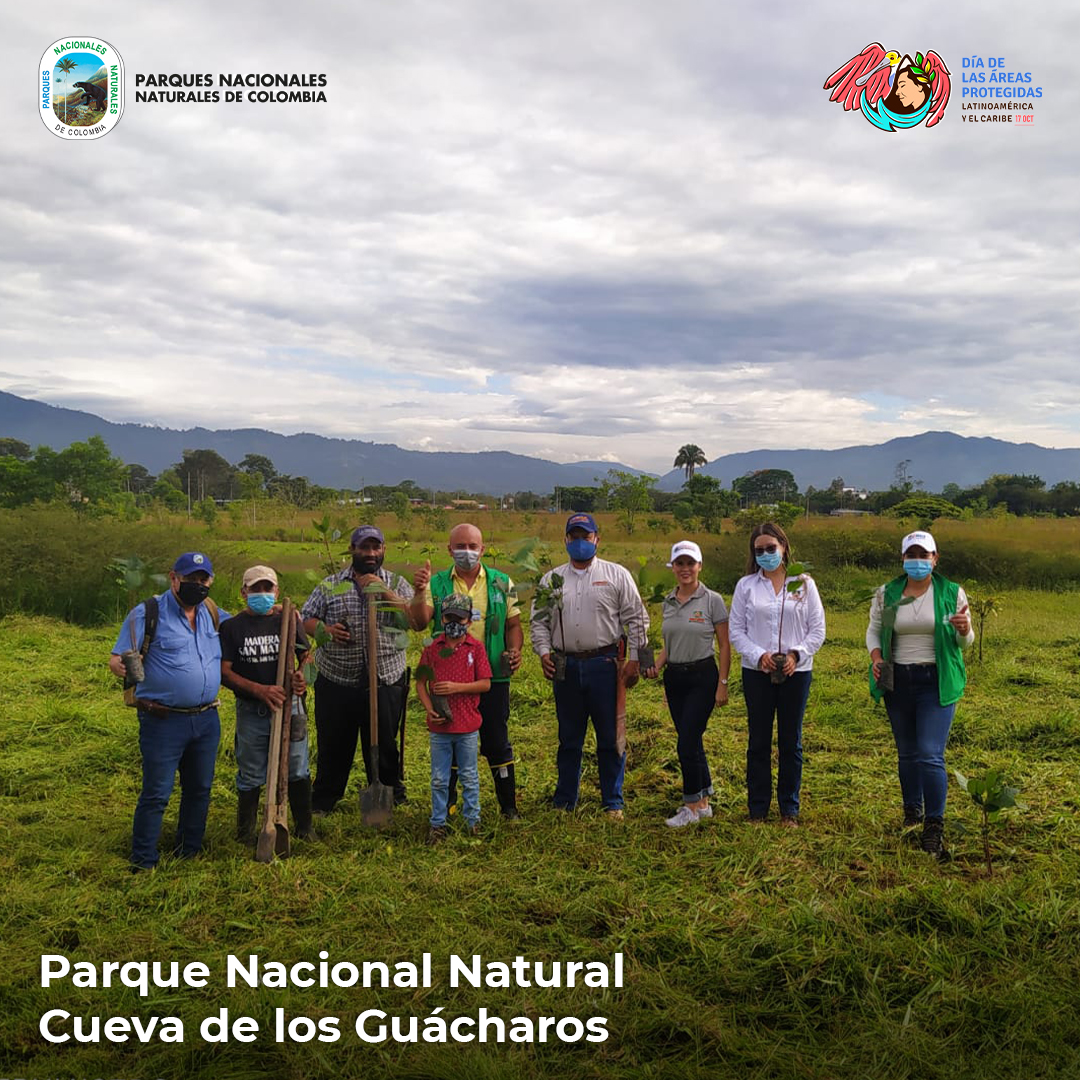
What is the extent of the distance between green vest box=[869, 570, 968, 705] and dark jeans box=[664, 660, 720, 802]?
34.3 inches

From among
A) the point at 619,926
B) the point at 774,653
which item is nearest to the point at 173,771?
the point at 619,926

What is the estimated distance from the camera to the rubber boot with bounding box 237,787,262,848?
4703 mm

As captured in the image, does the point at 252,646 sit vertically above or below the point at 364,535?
below

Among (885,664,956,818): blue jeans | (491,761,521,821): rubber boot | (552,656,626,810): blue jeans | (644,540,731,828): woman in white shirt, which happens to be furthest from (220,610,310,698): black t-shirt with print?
(885,664,956,818): blue jeans

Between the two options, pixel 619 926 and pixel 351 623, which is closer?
pixel 619 926

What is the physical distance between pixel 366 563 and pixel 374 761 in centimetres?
111

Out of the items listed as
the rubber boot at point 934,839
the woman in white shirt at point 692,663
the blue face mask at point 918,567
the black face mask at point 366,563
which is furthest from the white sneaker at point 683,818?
the black face mask at point 366,563

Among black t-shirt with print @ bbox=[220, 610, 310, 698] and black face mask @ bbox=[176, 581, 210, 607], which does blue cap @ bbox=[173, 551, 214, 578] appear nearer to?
black face mask @ bbox=[176, 581, 210, 607]

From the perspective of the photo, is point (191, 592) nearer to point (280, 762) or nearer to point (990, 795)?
point (280, 762)

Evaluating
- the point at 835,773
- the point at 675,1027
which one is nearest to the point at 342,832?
the point at 675,1027

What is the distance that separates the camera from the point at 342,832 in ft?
16.2

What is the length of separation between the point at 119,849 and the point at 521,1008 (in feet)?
8.64

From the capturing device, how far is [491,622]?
4.96m

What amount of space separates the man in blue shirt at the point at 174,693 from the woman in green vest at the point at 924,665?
3416 mm
